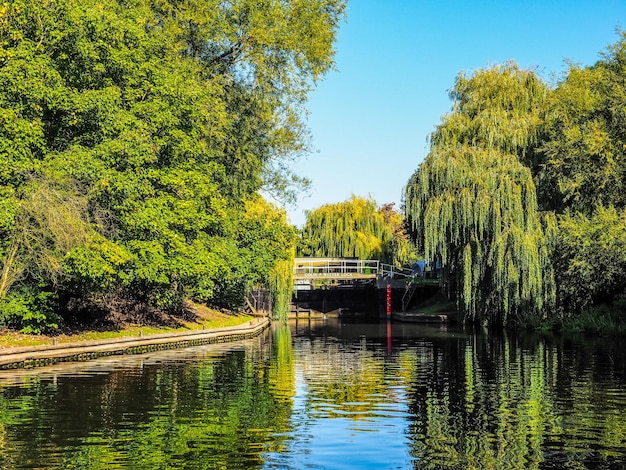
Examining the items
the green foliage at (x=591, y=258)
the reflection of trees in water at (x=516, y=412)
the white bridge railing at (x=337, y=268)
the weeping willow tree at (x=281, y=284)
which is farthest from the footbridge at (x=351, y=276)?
the reflection of trees in water at (x=516, y=412)

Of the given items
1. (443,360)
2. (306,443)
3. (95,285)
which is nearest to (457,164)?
(443,360)

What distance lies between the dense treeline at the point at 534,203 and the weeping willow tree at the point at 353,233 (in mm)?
32483

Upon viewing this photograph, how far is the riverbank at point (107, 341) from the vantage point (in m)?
24.6

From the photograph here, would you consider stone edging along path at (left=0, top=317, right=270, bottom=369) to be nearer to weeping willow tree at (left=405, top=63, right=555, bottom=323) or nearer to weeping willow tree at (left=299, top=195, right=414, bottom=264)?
weeping willow tree at (left=405, top=63, right=555, bottom=323)

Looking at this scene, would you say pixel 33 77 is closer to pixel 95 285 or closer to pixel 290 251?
pixel 95 285

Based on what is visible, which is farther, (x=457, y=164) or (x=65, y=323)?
(x=457, y=164)

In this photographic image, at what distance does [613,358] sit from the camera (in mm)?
25297

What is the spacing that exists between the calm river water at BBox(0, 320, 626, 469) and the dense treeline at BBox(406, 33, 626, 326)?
37.5 ft

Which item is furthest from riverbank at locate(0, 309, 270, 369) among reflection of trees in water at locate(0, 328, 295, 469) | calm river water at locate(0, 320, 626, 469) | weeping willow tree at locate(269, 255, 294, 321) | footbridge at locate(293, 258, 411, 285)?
footbridge at locate(293, 258, 411, 285)

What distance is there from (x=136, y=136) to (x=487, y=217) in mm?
18877

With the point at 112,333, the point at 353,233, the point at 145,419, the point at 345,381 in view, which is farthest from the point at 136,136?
the point at 353,233

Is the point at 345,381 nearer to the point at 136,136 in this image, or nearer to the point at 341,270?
Result: the point at 136,136

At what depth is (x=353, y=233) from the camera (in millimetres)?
74875

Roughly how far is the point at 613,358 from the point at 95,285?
62.5ft
